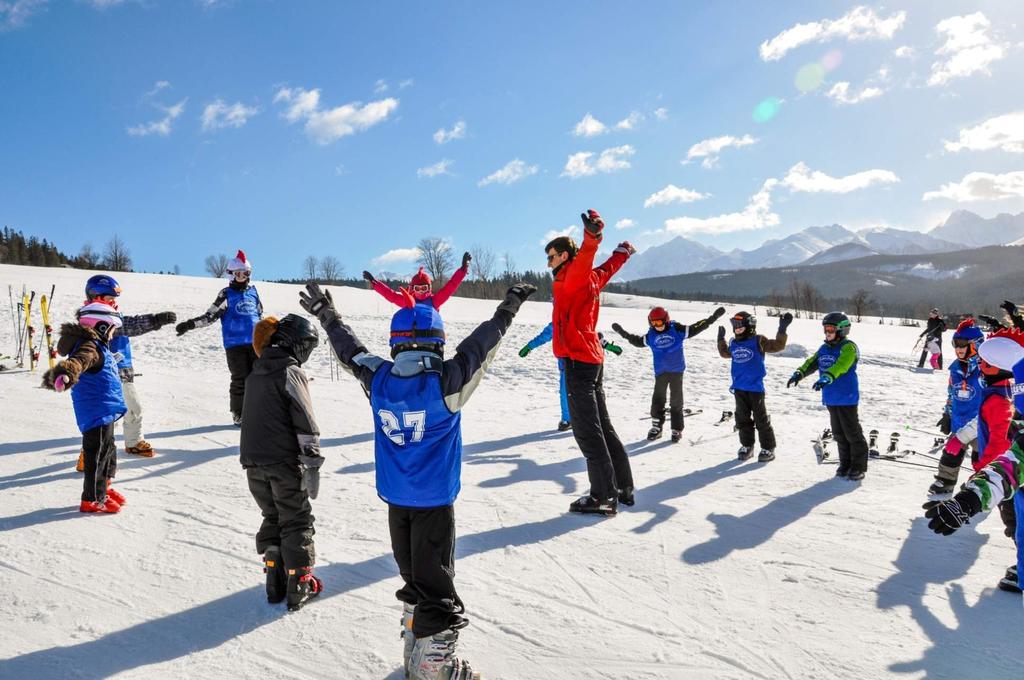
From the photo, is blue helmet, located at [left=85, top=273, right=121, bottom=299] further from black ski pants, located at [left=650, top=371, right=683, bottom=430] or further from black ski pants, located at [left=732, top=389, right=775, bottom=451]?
black ski pants, located at [left=732, top=389, right=775, bottom=451]

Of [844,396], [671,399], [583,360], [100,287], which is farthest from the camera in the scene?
[671,399]

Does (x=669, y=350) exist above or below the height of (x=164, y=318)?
below

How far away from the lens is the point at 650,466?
6.70m

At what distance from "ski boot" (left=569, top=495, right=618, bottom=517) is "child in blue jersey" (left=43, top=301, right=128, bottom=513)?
4.01 m

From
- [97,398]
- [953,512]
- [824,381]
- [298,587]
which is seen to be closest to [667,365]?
[824,381]

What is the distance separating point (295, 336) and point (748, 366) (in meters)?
5.65

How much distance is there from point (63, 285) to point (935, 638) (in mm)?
35190

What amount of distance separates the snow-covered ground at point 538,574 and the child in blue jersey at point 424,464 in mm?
334

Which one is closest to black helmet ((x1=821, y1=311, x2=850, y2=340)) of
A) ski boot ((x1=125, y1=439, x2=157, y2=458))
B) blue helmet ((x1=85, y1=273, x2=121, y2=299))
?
blue helmet ((x1=85, y1=273, x2=121, y2=299))

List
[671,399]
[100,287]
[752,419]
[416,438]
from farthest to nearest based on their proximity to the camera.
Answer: [671,399] → [752,419] → [100,287] → [416,438]

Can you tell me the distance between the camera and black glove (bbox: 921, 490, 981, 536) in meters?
2.46

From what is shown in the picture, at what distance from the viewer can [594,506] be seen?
5035mm

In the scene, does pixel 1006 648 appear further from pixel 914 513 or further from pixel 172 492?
pixel 172 492

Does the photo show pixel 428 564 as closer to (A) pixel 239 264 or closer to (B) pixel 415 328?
(B) pixel 415 328
